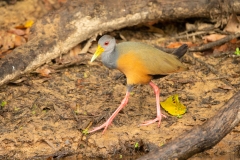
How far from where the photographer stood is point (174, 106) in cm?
617

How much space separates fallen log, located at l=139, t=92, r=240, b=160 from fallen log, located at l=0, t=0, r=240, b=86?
277cm

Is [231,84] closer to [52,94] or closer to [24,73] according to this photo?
[52,94]

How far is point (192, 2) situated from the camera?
25.4ft

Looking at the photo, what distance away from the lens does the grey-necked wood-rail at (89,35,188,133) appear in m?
5.59

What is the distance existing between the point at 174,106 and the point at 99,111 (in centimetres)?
90

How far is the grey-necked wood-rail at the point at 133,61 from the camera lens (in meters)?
5.59

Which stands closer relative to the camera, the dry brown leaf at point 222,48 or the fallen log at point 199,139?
the fallen log at point 199,139

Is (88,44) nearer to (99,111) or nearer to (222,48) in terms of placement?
(99,111)

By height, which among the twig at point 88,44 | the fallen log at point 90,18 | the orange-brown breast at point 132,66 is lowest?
the twig at point 88,44

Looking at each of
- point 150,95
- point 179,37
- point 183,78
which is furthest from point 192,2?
point 150,95

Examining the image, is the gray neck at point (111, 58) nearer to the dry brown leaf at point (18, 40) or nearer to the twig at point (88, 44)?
the twig at point (88, 44)

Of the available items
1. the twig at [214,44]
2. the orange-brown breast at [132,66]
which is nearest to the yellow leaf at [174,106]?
the orange-brown breast at [132,66]

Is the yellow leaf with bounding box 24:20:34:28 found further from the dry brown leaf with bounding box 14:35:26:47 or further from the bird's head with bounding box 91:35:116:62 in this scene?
the bird's head with bounding box 91:35:116:62

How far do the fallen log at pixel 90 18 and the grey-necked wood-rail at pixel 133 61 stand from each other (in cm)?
157
